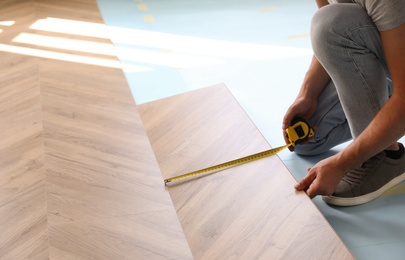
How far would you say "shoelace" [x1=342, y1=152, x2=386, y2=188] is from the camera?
7.38 ft

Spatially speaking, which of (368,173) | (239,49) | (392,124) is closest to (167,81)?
(239,49)

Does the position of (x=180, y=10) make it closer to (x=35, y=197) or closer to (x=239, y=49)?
(x=239, y=49)

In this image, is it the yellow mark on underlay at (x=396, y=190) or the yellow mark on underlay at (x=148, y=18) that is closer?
the yellow mark on underlay at (x=396, y=190)

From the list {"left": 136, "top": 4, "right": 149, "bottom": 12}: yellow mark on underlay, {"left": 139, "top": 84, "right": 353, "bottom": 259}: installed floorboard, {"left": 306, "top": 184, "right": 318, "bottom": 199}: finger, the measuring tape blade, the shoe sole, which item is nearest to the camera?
{"left": 139, "top": 84, "right": 353, "bottom": 259}: installed floorboard

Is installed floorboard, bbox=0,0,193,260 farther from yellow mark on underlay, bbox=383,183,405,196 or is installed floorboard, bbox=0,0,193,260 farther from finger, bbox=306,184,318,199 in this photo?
yellow mark on underlay, bbox=383,183,405,196

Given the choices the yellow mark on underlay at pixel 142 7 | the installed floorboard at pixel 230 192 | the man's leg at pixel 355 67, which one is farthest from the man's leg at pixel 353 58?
the yellow mark on underlay at pixel 142 7

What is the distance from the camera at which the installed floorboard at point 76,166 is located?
6.98 feet

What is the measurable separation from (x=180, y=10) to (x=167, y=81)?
1320mm

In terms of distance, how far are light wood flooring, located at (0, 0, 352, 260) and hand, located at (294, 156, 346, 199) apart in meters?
0.06

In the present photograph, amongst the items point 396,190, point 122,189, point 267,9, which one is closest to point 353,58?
point 396,190

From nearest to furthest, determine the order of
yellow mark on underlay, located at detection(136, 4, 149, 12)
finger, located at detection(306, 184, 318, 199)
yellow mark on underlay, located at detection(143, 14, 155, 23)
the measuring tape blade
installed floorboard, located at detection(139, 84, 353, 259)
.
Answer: installed floorboard, located at detection(139, 84, 353, 259), finger, located at detection(306, 184, 318, 199), the measuring tape blade, yellow mark on underlay, located at detection(143, 14, 155, 23), yellow mark on underlay, located at detection(136, 4, 149, 12)

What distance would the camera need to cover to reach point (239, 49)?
12.5 ft

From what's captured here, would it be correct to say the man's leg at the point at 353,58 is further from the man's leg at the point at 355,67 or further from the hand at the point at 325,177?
the hand at the point at 325,177

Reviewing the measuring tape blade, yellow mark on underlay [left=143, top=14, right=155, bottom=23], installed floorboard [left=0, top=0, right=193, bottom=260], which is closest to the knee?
the measuring tape blade
